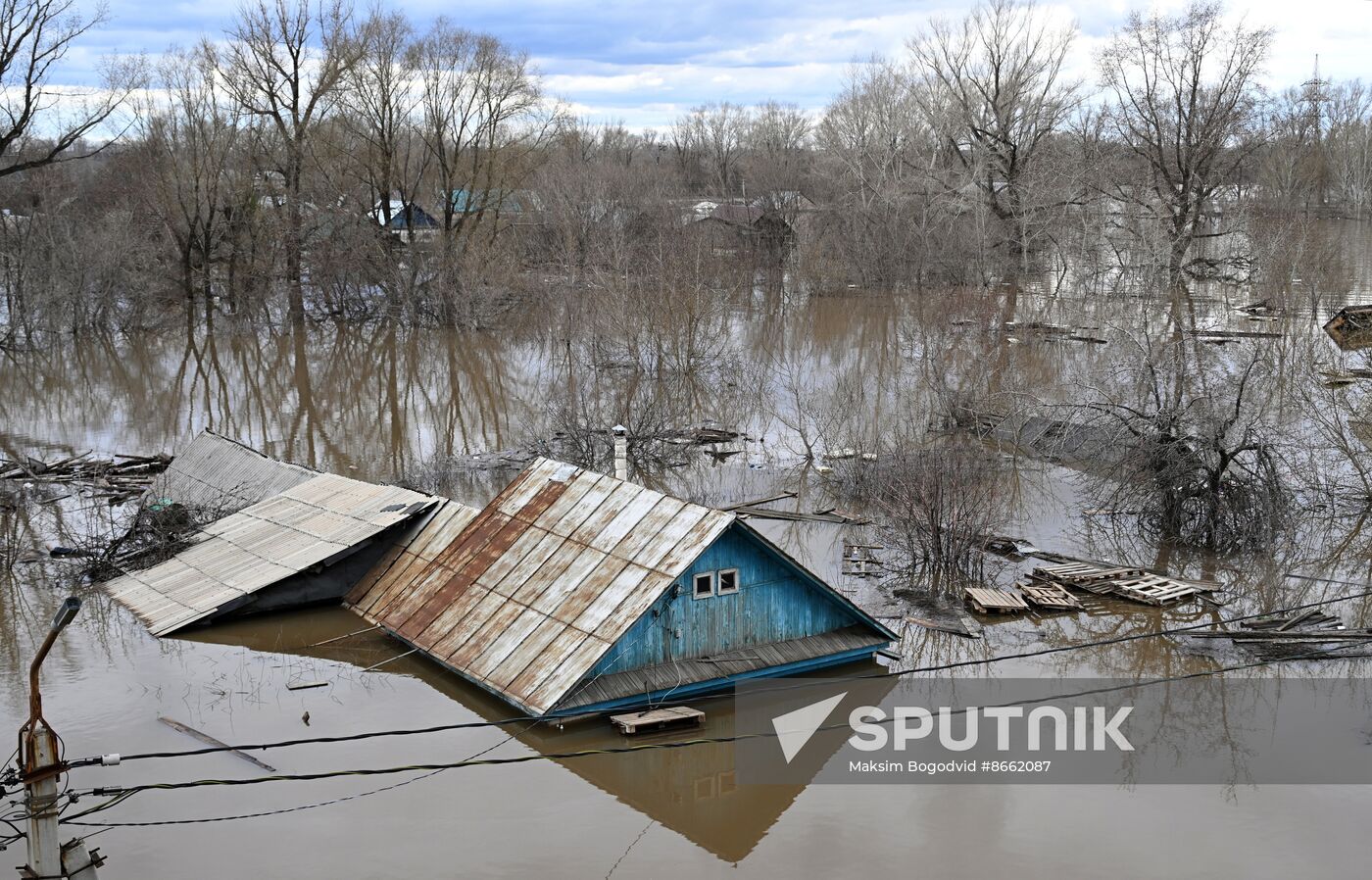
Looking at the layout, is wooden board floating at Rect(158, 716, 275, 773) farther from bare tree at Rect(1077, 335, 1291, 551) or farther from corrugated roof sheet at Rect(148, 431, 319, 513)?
bare tree at Rect(1077, 335, 1291, 551)

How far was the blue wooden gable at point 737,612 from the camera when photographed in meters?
13.0

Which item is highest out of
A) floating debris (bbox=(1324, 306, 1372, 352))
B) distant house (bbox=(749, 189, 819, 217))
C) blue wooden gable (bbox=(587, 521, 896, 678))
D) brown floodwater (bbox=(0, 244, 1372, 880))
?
distant house (bbox=(749, 189, 819, 217))

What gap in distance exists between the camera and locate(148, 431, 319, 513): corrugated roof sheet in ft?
65.5

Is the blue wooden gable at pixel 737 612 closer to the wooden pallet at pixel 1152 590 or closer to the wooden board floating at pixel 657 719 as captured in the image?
the wooden board floating at pixel 657 719

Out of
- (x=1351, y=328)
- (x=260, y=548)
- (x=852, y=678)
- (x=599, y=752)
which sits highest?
(x=1351, y=328)

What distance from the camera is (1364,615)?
16.5 m

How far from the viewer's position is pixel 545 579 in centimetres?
1397

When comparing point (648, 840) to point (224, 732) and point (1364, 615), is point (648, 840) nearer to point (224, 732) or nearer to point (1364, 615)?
point (224, 732)

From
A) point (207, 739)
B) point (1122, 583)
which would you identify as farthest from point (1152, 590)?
point (207, 739)

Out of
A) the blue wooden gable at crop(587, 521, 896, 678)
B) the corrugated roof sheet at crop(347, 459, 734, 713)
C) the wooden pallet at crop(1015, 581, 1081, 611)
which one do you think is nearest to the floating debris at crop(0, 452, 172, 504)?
the corrugated roof sheet at crop(347, 459, 734, 713)

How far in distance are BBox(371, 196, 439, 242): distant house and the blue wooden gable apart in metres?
40.1

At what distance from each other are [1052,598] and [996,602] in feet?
2.91

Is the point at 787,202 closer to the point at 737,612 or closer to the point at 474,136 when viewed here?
the point at 474,136

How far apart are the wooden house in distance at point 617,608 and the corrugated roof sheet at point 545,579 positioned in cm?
2
